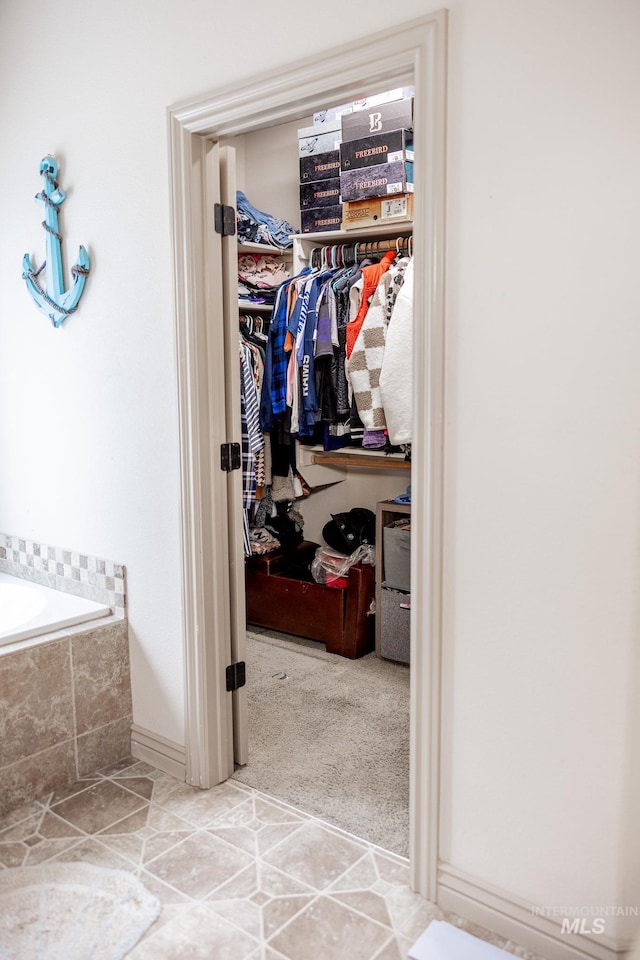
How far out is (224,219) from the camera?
7.36ft

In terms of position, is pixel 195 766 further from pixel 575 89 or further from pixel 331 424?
pixel 575 89

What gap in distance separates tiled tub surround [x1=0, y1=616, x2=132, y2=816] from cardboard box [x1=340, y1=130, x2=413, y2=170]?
2.14m

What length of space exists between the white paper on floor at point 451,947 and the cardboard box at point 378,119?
2.82m

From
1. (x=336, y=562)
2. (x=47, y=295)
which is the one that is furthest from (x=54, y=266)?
(x=336, y=562)

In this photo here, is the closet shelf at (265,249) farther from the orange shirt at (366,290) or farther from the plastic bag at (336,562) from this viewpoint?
the plastic bag at (336,562)

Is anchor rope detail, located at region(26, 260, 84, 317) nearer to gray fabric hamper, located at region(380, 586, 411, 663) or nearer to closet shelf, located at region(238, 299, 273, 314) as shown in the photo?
closet shelf, located at region(238, 299, 273, 314)

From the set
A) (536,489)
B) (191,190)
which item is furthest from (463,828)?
(191,190)

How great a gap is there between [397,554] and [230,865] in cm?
154

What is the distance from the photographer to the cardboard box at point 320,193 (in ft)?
11.3

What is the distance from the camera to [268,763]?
8.25 ft

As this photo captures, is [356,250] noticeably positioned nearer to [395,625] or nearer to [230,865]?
[395,625]

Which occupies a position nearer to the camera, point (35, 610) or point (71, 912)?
point (71, 912)

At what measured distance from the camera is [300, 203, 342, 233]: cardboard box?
136 inches

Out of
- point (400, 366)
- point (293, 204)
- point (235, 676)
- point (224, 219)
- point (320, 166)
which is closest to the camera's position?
point (224, 219)
